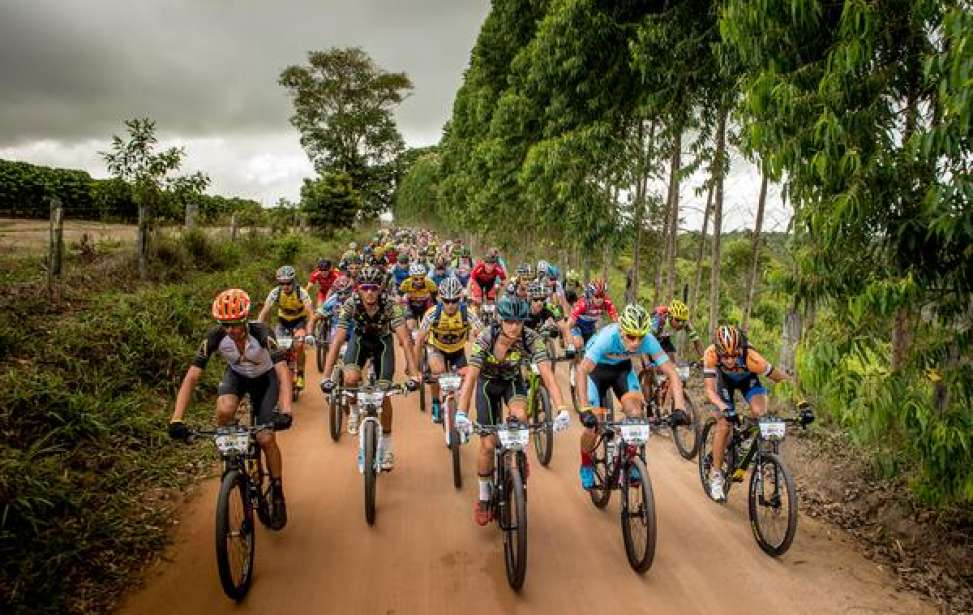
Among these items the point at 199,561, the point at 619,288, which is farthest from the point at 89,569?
the point at 619,288

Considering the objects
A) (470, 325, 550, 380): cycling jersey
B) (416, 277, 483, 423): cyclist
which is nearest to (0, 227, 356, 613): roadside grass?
(416, 277, 483, 423): cyclist

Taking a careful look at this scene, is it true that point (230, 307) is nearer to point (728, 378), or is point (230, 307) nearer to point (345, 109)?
point (728, 378)

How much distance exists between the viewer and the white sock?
17.6 feet

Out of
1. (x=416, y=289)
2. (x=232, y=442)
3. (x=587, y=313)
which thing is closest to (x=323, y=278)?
(x=416, y=289)

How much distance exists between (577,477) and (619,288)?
18.1 metres

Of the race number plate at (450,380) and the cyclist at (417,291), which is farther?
the cyclist at (417,291)

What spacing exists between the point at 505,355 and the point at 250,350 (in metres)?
2.52

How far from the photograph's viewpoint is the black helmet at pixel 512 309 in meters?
5.34

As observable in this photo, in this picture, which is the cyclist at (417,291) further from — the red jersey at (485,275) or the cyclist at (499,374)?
the cyclist at (499,374)

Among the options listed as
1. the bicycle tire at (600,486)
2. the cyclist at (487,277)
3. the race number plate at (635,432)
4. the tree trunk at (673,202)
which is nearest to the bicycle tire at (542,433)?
the bicycle tire at (600,486)

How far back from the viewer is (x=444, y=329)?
303 inches

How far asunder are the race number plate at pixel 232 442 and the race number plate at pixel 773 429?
15.7ft

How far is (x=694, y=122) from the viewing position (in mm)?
11352

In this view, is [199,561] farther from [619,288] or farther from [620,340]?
[619,288]
